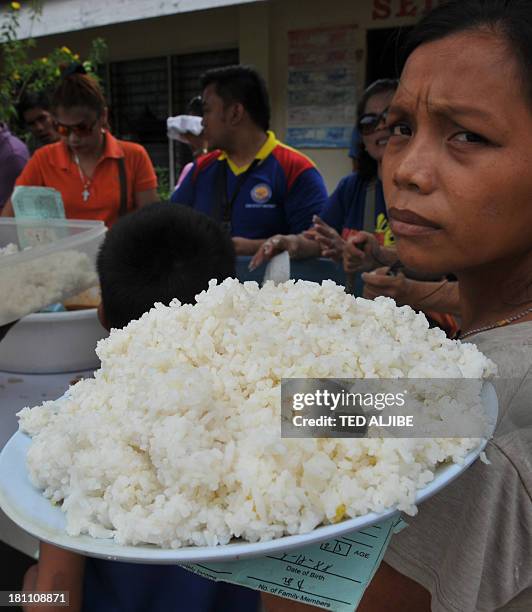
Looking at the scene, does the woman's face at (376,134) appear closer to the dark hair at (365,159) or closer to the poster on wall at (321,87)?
the dark hair at (365,159)

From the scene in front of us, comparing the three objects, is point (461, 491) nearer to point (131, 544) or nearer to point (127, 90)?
point (131, 544)

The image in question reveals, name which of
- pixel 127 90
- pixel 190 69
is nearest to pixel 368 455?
pixel 190 69

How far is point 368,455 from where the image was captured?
629 mm

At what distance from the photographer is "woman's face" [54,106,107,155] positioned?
283cm

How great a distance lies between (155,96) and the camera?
21.9 feet

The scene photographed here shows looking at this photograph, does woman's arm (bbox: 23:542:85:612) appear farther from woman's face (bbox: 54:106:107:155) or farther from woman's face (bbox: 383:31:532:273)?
woman's face (bbox: 54:106:107:155)

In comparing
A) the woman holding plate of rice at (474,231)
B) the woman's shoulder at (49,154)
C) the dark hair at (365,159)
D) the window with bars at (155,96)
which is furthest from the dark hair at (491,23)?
the window with bars at (155,96)

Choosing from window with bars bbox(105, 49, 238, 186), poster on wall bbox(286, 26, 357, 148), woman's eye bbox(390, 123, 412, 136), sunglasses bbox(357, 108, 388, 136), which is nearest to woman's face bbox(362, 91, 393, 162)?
sunglasses bbox(357, 108, 388, 136)

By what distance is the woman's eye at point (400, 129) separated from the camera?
0.91 meters

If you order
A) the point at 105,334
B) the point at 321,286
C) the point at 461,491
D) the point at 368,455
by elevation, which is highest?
the point at 321,286

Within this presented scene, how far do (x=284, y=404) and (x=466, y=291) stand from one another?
533mm

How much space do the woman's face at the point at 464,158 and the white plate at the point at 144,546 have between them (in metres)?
0.26

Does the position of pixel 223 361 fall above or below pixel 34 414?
above

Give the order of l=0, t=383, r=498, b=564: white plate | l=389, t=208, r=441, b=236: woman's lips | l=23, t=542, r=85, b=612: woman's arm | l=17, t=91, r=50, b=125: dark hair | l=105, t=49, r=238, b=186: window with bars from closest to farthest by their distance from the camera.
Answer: l=0, t=383, r=498, b=564: white plate → l=389, t=208, r=441, b=236: woman's lips → l=23, t=542, r=85, b=612: woman's arm → l=17, t=91, r=50, b=125: dark hair → l=105, t=49, r=238, b=186: window with bars
